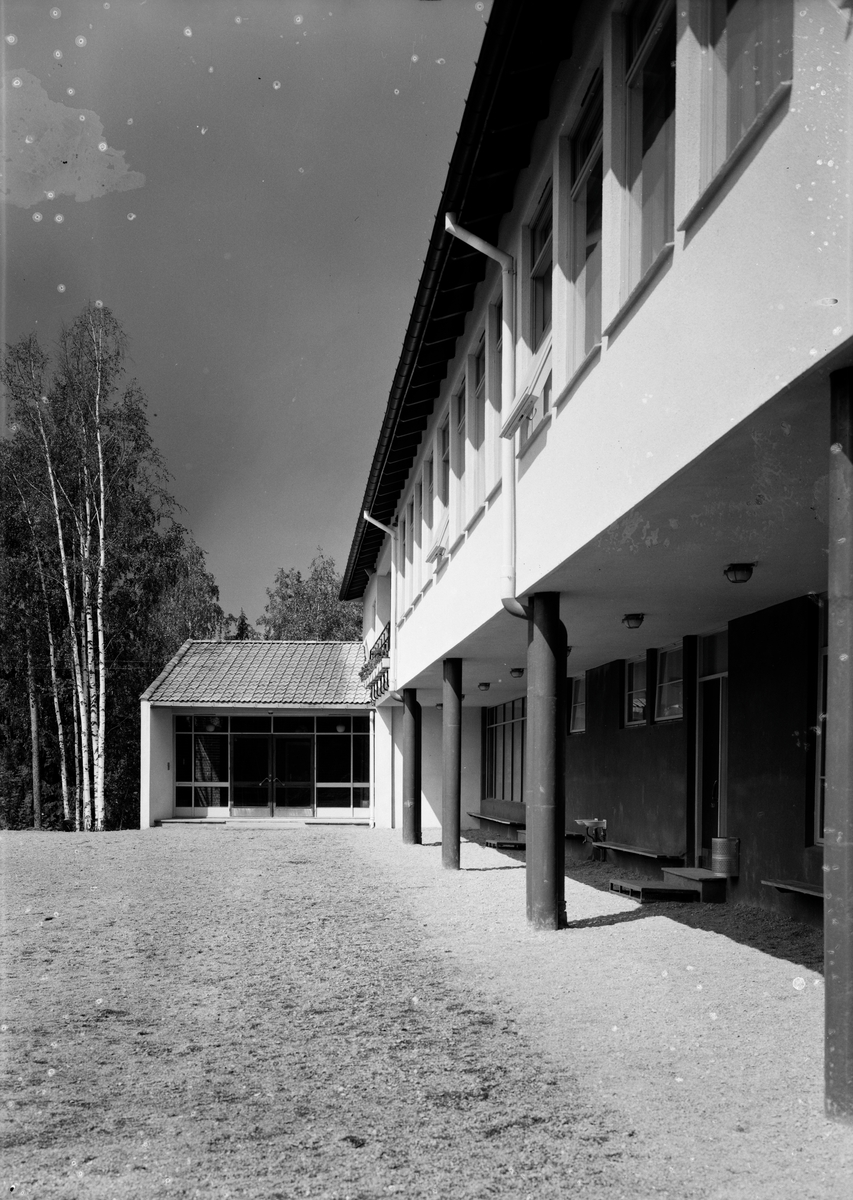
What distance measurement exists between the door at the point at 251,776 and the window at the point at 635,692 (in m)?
16.1

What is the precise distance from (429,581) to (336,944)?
8.04m

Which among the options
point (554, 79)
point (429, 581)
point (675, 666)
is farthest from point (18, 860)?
point (554, 79)

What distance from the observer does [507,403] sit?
1084 centimetres

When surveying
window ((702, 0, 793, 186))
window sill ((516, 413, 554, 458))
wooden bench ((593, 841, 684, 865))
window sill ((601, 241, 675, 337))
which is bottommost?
wooden bench ((593, 841, 684, 865))

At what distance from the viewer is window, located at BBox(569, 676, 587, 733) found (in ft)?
62.1

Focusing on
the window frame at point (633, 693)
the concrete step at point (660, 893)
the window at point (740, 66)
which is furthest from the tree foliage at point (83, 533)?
the window at point (740, 66)

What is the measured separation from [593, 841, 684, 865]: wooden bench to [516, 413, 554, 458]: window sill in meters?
5.80

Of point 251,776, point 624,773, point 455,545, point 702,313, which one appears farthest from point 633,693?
point 251,776

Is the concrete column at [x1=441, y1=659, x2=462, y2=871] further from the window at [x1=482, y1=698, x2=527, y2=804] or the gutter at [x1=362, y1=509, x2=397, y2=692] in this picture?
the window at [x1=482, y1=698, x2=527, y2=804]

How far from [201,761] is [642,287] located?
25.6 m

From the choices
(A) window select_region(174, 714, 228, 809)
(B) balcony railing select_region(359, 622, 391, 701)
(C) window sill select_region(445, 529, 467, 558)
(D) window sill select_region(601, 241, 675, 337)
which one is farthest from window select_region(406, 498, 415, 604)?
(D) window sill select_region(601, 241, 675, 337)

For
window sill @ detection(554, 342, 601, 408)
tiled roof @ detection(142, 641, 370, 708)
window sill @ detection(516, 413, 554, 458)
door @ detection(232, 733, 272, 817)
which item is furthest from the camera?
door @ detection(232, 733, 272, 817)

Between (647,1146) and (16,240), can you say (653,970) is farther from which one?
(16,240)

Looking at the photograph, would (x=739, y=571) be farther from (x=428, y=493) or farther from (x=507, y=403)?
(x=428, y=493)
